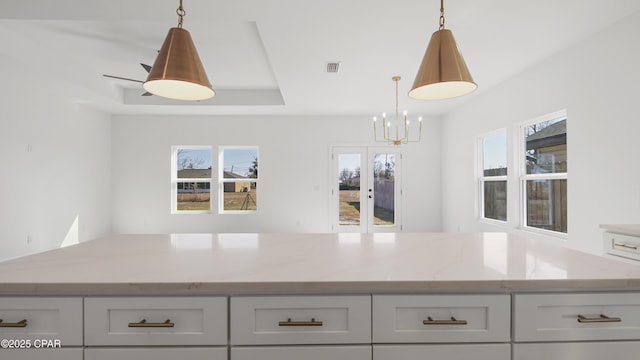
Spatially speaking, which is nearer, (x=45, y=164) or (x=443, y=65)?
(x=443, y=65)

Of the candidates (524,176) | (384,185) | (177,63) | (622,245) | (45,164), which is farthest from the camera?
(384,185)

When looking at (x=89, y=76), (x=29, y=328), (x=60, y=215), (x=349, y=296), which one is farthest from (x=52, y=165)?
(x=349, y=296)

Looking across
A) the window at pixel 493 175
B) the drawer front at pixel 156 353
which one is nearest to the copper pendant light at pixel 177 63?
the drawer front at pixel 156 353

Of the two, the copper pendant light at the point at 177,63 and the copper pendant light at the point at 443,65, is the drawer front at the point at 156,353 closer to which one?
A: the copper pendant light at the point at 177,63

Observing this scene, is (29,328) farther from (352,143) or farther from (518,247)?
(352,143)

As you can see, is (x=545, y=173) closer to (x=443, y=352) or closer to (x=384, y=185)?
(x=384, y=185)

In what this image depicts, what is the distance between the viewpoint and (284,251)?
1.30 metres

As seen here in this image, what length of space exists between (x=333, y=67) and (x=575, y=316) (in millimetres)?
3373

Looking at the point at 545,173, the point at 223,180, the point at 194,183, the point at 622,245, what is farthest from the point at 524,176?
the point at 194,183

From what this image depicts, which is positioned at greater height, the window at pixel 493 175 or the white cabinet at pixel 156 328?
the window at pixel 493 175

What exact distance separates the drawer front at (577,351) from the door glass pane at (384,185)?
5354mm

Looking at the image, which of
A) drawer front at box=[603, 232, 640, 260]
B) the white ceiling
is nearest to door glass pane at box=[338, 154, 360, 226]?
the white ceiling

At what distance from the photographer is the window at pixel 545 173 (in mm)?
3328

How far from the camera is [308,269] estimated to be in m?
1.03
